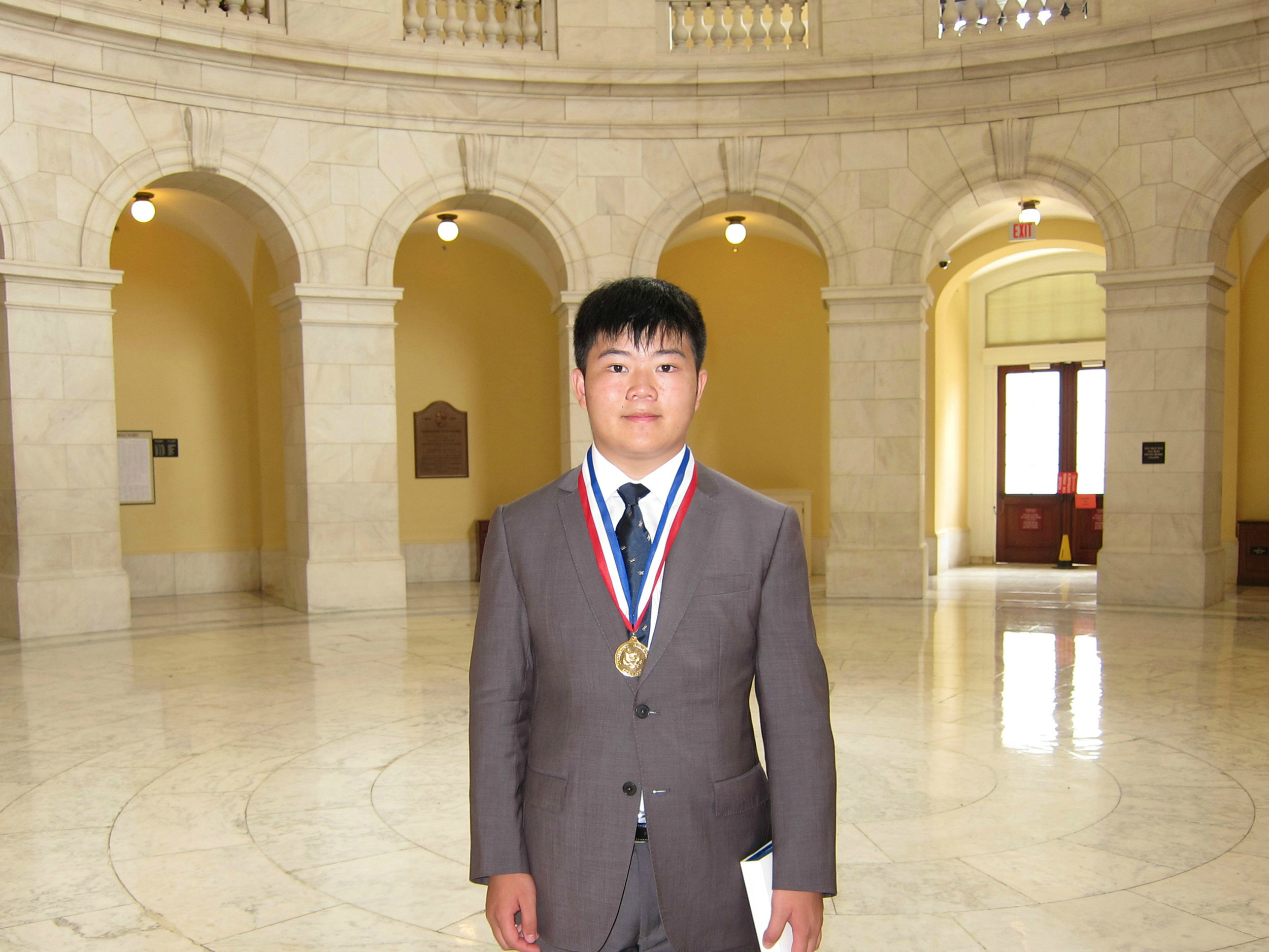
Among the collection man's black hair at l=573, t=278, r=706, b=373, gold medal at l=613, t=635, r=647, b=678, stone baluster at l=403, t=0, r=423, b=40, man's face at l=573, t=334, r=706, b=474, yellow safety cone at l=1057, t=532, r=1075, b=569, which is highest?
stone baluster at l=403, t=0, r=423, b=40

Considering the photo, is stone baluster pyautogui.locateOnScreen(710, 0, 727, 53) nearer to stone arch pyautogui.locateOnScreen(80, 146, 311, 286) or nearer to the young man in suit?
stone arch pyautogui.locateOnScreen(80, 146, 311, 286)

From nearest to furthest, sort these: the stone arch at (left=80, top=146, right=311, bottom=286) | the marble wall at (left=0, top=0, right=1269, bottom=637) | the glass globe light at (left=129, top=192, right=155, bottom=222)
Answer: the marble wall at (left=0, top=0, right=1269, bottom=637)
the stone arch at (left=80, top=146, right=311, bottom=286)
the glass globe light at (left=129, top=192, right=155, bottom=222)

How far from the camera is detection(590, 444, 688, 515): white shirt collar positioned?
205cm

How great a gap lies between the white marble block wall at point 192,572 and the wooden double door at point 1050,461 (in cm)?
1103

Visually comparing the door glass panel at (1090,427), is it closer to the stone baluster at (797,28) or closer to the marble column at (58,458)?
the stone baluster at (797,28)

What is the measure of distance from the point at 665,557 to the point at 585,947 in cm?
72

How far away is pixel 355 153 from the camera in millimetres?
11070

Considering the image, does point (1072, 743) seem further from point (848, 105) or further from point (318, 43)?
point (318, 43)

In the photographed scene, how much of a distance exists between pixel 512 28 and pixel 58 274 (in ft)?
17.4

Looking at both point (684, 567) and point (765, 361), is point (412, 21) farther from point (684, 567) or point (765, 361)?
point (684, 567)

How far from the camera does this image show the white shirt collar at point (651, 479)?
205 cm

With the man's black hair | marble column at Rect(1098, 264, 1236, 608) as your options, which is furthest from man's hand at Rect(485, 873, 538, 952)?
marble column at Rect(1098, 264, 1236, 608)

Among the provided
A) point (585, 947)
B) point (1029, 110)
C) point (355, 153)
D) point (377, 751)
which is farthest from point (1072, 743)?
point (355, 153)

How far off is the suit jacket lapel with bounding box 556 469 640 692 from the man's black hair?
27 cm
